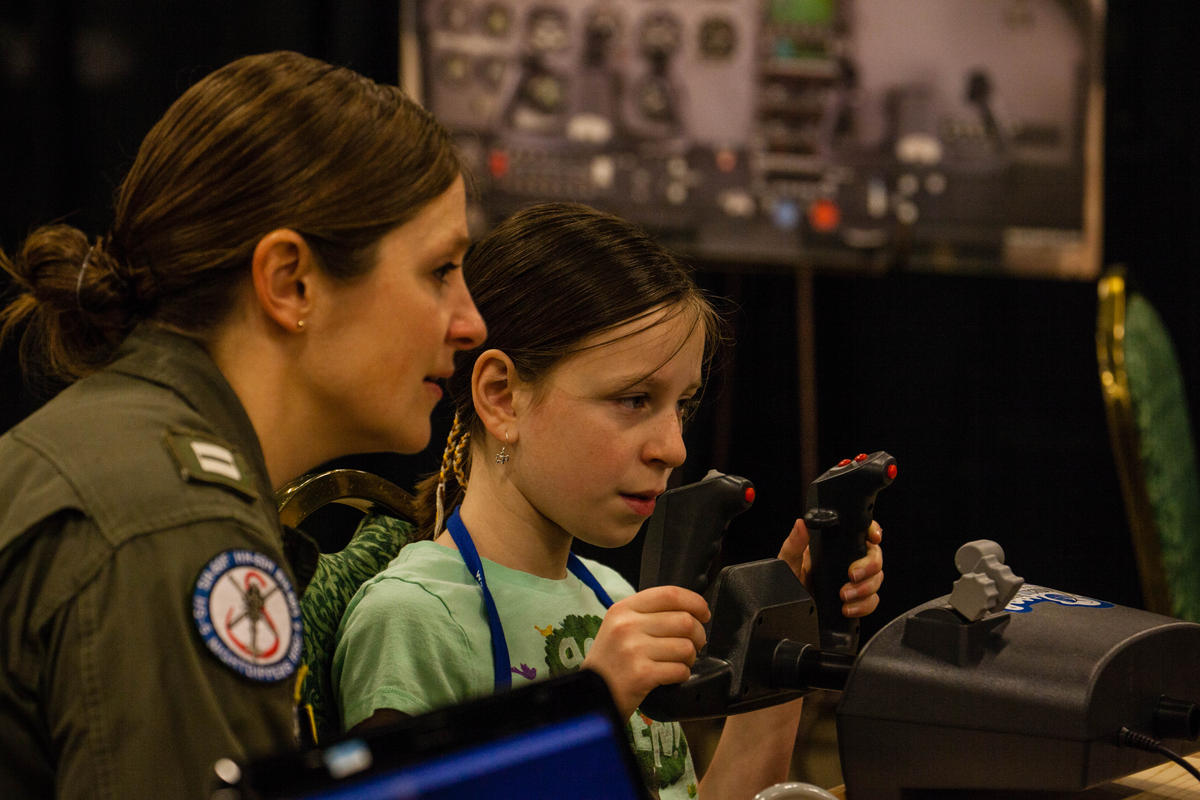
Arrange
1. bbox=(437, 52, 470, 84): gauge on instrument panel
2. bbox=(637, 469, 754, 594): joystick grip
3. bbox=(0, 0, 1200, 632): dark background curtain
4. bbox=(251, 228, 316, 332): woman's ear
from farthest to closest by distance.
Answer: bbox=(0, 0, 1200, 632): dark background curtain
bbox=(437, 52, 470, 84): gauge on instrument panel
bbox=(637, 469, 754, 594): joystick grip
bbox=(251, 228, 316, 332): woman's ear

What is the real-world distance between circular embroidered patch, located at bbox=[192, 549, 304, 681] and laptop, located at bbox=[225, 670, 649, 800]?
17 centimetres

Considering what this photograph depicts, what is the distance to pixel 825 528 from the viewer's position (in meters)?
1.01

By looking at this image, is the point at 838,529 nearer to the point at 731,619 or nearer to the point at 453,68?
the point at 731,619

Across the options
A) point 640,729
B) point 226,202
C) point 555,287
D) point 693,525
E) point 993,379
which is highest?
point 226,202

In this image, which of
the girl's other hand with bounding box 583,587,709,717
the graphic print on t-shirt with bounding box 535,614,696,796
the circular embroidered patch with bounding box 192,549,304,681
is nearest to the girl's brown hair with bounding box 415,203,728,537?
the graphic print on t-shirt with bounding box 535,614,696,796


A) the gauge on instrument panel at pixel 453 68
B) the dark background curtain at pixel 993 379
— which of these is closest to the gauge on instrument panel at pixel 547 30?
the gauge on instrument panel at pixel 453 68

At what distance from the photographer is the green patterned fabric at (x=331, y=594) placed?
3.27ft

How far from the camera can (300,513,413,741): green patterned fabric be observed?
3.27 ft

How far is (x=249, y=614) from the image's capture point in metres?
0.68

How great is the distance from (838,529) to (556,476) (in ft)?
0.78

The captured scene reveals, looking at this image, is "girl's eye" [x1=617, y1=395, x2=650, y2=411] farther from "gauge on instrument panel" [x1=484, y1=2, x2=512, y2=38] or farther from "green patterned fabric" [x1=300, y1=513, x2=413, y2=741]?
"gauge on instrument panel" [x1=484, y1=2, x2=512, y2=38]

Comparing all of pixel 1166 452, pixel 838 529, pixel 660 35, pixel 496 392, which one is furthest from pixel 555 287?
pixel 660 35

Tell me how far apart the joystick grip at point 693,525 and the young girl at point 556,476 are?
0.16 meters

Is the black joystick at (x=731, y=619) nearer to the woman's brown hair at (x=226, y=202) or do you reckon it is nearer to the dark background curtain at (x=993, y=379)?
the woman's brown hair at (x=226, y=202)
